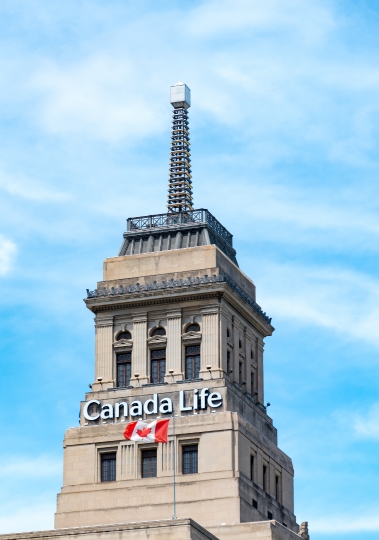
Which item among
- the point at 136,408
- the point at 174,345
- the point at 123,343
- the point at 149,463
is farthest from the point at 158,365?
the point at 149,463

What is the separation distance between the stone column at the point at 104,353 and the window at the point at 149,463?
665 centimetres

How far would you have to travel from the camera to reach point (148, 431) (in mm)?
144250

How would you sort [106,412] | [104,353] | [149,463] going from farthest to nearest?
[104,353] → [106,412] → [149,463]

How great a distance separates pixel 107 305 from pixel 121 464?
13.3 meters

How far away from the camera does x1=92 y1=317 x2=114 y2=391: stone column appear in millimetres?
152375

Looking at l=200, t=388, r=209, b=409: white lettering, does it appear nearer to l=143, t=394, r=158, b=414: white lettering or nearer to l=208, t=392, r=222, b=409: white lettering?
l=208, t=392, r=222, b=409: white lettering

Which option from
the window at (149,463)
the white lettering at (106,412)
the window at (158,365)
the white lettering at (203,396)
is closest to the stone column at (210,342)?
the white lettering at (203,396)

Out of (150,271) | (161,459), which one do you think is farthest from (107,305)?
(161,459)

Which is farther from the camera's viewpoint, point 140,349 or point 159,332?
point 159,332

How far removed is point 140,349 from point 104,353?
9.88 ft

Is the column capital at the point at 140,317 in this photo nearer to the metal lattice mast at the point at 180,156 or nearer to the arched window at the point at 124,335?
the arched window at the point at 124,335

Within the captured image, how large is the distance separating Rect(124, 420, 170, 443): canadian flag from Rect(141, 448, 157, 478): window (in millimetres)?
3375

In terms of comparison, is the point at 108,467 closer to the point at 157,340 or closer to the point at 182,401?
the point at 182,401

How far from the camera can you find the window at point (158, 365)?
152 m
